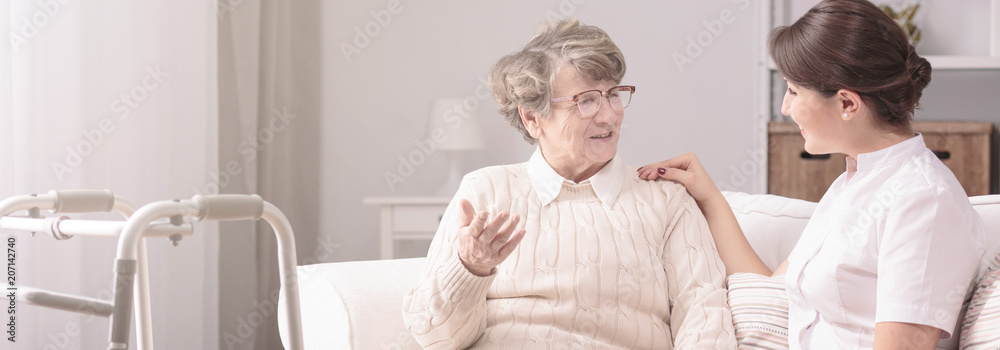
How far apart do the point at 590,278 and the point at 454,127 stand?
1773 mm

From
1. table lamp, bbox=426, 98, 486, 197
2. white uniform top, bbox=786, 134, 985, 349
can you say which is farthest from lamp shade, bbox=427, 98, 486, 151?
white uniform top, bbox=786, 134, 985, 349

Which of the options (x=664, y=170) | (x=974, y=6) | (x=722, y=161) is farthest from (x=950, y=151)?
(x=664, y=170)

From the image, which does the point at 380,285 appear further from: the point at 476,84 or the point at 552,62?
the point at 476,84

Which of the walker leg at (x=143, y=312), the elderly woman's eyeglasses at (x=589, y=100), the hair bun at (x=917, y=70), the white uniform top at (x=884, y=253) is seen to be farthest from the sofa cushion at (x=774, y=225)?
the walker leg at (x=143, y=312)

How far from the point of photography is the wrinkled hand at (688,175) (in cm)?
161

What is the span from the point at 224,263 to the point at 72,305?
2052 mm

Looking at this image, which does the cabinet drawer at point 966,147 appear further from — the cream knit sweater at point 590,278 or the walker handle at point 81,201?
the walker handle at point 81,201

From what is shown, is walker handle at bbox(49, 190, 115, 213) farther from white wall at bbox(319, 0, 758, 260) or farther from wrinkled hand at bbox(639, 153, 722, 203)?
white wall at bbox(319, 0, 758, 260)

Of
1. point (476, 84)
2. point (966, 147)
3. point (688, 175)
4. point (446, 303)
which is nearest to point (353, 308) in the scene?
point (446, 303)

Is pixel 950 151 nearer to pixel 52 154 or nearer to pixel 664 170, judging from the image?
pixel 664 170

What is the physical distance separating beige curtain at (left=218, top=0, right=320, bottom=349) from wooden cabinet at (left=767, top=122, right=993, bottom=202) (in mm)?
1942

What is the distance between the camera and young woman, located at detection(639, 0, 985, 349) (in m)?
1.02

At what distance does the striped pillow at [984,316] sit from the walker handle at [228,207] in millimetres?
993

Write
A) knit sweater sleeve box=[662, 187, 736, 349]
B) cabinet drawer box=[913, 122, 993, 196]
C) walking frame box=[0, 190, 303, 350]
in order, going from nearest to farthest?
walking frame box=[0, 190, 303, 350] → knit sweater sleeve box=[662, 187, 736, 349] → cabinet drawer box=[913, 122, 993, 196]
